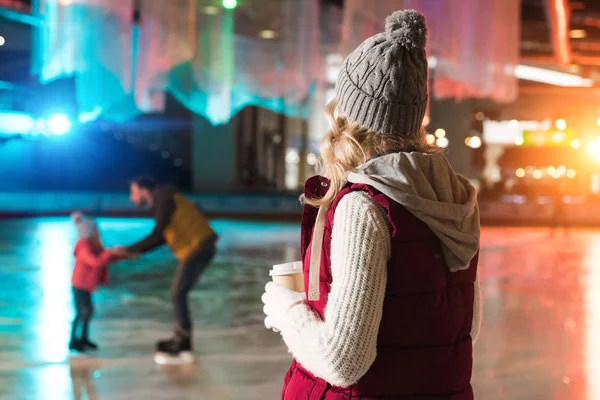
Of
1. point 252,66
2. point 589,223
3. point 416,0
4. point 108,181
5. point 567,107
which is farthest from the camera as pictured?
point 108,181

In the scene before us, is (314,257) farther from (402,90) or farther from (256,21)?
(256,21)

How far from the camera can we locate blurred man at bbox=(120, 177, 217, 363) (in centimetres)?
498

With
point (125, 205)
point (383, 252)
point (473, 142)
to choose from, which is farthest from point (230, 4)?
point (473, 142)

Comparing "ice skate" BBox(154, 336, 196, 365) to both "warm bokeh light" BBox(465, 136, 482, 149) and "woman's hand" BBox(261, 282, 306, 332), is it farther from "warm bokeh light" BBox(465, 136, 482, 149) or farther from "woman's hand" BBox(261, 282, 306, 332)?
"warm bokeh light" BBox(465, 136, 482, 149)

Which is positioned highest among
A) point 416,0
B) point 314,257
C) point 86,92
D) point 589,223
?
point 416,0

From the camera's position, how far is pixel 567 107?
27188 millimetres

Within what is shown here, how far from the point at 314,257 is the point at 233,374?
3.55 meters

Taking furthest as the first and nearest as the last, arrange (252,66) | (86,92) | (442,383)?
1. (252,66)
2. (86,92)
3. (442,383)

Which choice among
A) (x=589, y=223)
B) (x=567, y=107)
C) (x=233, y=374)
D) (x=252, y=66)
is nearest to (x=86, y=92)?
(x=252, y=66)

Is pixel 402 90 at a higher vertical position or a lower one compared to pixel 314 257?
higher

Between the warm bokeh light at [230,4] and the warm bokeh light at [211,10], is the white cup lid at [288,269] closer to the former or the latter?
the warm bokeh light at [211,10]

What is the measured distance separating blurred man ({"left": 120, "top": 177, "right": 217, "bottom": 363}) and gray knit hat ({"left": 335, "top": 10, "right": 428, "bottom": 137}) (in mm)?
3712

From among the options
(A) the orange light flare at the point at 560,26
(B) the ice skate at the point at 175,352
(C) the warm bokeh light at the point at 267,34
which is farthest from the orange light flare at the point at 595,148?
(B) the ice skate at the point at 175,352

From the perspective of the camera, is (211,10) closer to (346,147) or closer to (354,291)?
(346,147)
